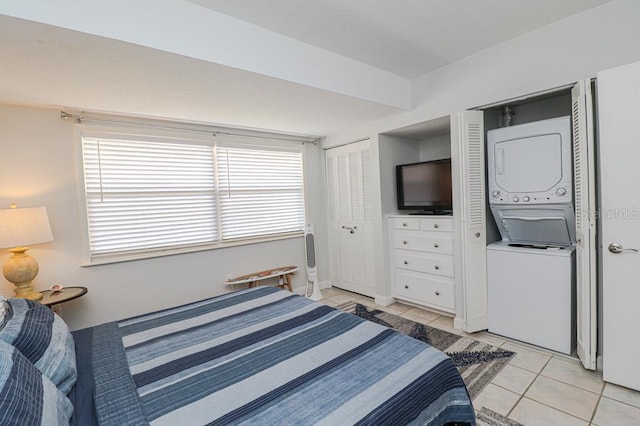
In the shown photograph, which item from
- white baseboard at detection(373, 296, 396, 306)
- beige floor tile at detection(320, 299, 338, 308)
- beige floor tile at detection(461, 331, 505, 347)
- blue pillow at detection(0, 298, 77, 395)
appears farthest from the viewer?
beige floor tile at detection(320, 299, 338, 308)

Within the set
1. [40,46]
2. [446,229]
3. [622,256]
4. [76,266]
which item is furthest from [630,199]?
[76,266]

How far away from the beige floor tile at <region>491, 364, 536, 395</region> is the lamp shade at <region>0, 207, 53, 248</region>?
11.7 feet

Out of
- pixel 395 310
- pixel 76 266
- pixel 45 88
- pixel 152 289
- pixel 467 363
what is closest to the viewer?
pixel 45 88

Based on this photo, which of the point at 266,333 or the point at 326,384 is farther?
the point at 266,333

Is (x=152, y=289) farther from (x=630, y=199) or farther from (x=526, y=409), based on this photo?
(x=630, y=199)

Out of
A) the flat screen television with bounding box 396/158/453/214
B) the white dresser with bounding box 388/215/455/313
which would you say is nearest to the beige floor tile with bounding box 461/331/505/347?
the white dresser with bounding box 388/215/455/313

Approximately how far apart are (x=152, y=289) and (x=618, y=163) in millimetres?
3990

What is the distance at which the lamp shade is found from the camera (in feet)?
7.13

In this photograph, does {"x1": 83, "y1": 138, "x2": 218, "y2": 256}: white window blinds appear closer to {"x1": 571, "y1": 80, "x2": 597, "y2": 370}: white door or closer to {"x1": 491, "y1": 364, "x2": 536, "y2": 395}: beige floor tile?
{"x1": 491, "y1": 364, "x2": 536, "y2": 395}: beige floor tile

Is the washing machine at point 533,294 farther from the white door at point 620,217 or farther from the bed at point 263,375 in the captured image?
the bed at point 263,375

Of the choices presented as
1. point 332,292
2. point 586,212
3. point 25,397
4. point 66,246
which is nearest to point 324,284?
point 332,292

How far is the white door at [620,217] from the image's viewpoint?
6.12ft

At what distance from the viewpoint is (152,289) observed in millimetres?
3088

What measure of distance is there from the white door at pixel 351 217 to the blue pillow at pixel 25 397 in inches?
129
